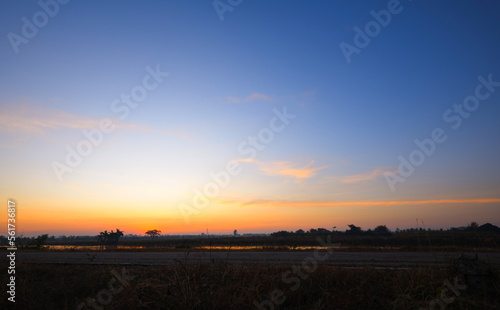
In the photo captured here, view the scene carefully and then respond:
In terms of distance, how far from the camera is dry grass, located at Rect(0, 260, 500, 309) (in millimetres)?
5512

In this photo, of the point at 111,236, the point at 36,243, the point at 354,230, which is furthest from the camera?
the point at 354,230

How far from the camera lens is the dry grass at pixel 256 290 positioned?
5512 mm

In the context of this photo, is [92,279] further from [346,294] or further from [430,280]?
[430,280]

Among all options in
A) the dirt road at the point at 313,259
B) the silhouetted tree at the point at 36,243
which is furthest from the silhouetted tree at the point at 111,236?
the dirt road at the point at 313,259

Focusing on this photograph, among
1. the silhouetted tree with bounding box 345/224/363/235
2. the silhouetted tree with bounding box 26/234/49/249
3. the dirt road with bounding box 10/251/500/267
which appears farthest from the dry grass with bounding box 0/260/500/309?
the silhouetted tree with bounding box 345/224/363/235

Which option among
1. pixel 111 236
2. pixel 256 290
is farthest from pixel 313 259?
pixel 111 236

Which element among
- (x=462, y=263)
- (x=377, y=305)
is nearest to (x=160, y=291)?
(x=377, y=305)

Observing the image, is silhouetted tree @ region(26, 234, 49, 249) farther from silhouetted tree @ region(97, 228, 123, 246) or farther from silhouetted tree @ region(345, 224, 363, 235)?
silhouetted tree @ region(345, 224, 363, 235)

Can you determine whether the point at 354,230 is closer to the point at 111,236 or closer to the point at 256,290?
the point at 111,236

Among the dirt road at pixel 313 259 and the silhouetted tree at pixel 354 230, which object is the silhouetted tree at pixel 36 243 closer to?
the dirt road at pixel 313 259

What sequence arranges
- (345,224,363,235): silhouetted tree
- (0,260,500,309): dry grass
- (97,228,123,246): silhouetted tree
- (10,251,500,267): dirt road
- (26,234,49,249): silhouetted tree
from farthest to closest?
1. (345,224,363,235): silhouetted tree
2. (97,228,123,246): silhouetted tree
3. (26,234,49,249): silhouetted tree
4. (10,251,500,267): dirt road
5. (0,260,500,309): dry grass

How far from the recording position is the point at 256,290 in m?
5.93

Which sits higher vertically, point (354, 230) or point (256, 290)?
point (256, 290)

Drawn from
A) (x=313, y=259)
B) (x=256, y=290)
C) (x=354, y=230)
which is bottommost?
(x=354, y=230)
